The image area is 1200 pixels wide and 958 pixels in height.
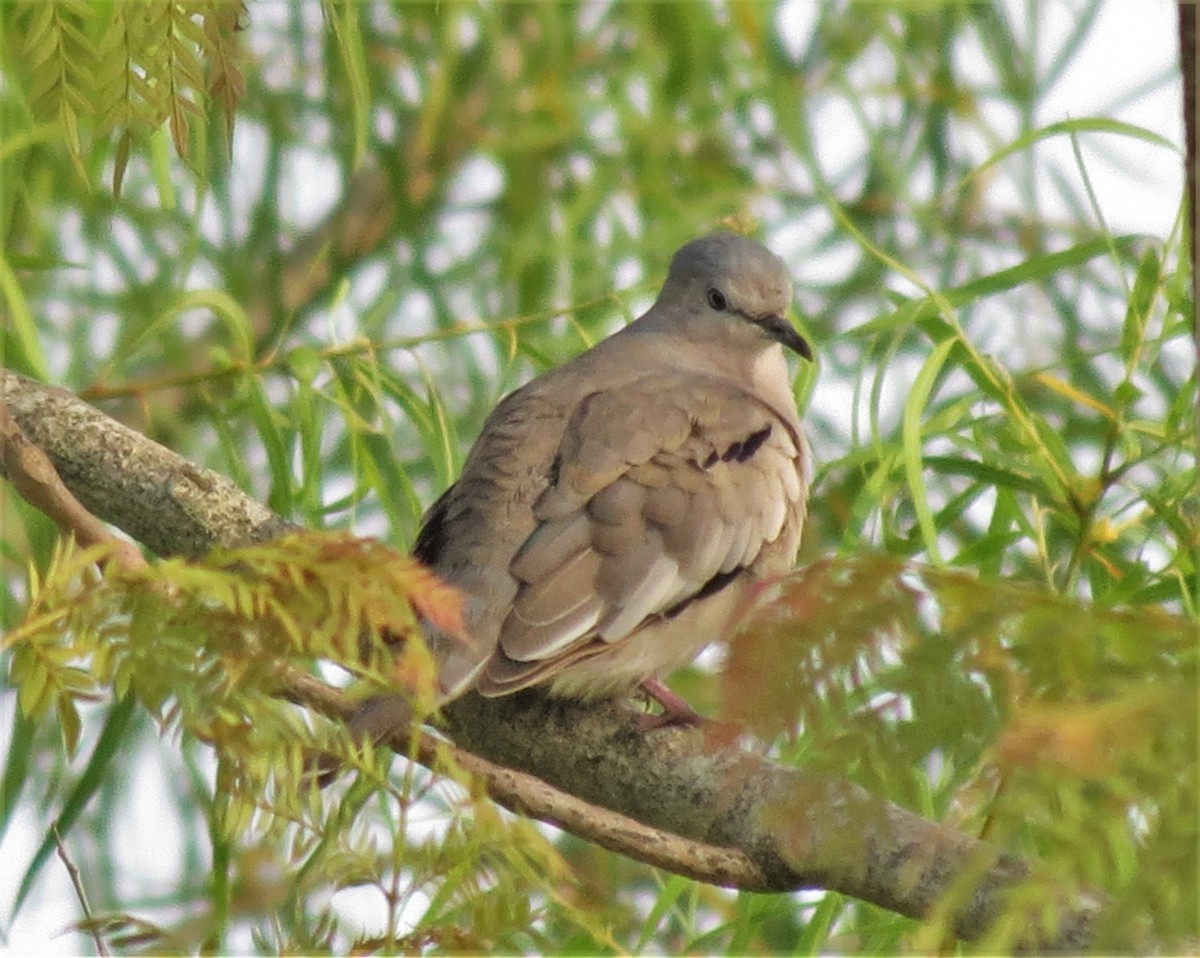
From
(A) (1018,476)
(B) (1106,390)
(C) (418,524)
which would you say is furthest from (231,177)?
(A) (1018,476)

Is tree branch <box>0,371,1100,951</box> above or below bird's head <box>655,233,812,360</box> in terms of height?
below

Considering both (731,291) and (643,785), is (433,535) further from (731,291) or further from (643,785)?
(731,291)

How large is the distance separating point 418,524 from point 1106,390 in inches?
97.7

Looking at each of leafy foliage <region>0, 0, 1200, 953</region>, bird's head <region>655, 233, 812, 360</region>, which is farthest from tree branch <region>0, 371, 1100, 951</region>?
bird's head <region>655, 233, 812, 360</region>

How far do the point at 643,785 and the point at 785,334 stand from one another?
1.42 meters

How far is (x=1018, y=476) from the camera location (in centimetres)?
287

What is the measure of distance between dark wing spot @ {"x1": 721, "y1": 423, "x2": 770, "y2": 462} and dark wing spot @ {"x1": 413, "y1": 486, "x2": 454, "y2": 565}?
551mm

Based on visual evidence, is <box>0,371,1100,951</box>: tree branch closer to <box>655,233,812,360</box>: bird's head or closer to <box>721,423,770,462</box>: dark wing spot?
<box>721,423,770,462</box>: dark wing spot

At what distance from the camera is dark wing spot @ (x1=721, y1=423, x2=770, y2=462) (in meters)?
3.59

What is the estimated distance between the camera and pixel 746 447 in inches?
143

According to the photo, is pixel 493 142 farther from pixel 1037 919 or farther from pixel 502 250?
pixel 1037 919

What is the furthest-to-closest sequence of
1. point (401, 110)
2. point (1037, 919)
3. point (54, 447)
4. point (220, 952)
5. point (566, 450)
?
1. point (401, 110)
2. point (566, 450)
3. point (54, 447)
4. point (220, 952)
5. point (1037, 919)

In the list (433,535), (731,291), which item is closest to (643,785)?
(433,535)

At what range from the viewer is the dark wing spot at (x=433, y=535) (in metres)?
3.33
